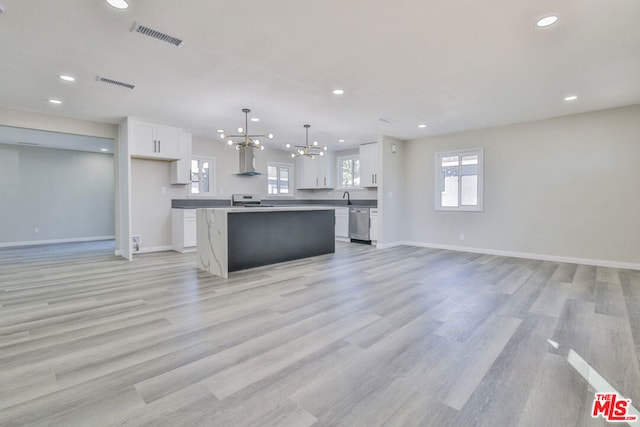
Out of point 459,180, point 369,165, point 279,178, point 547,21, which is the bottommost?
point 459,180

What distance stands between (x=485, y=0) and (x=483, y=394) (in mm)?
2689

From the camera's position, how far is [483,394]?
1658 millimetres

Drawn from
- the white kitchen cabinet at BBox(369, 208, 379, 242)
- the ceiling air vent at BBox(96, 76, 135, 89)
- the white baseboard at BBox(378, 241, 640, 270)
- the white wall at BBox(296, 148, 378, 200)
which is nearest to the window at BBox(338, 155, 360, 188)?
the white wall at BBox(296, 148, 378, 200)

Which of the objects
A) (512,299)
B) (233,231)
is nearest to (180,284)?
(233,231)

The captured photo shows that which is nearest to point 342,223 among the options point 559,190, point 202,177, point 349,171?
point 349,171

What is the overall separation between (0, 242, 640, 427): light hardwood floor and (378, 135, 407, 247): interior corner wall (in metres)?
2.84

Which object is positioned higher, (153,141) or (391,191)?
(153,141)

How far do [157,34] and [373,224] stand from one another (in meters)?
5.63

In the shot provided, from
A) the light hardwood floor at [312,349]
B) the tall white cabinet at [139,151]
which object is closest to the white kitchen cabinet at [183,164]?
the tall white cabinet at [139,151]

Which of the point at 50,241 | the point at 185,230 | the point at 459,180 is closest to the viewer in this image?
the point at 185,230

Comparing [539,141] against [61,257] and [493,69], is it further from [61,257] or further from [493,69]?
[61,257]

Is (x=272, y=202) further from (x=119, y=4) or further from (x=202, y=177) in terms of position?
(x=119, y=4)

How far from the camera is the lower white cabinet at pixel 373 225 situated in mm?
7168

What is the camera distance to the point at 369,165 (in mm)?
7520
